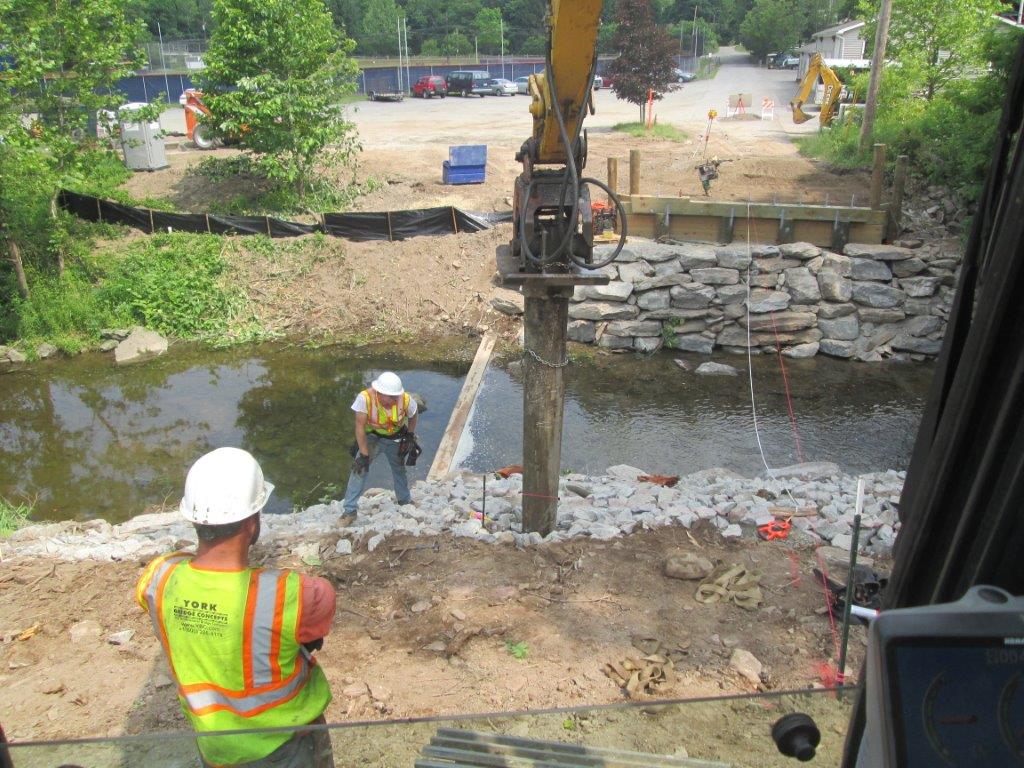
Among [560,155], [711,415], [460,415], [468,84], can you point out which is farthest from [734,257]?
[468,84]

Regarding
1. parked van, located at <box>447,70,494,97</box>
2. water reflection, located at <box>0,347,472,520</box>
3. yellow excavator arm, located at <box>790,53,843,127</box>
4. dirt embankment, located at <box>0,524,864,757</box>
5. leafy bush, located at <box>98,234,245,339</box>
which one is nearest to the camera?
dirt embankment, located at <box>0,524,864,757</box>

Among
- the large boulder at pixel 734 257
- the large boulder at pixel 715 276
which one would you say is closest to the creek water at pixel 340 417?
the large boulder at pixel 715 276

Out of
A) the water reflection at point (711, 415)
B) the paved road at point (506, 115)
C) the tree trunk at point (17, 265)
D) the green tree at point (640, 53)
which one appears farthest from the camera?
the paved road at point (506, 115)

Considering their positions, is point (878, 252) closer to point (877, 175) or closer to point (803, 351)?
point (877, 175)

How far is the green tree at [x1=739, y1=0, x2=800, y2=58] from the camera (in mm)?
60906

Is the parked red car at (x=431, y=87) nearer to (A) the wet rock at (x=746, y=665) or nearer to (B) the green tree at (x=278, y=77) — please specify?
(B) the green tree at (x=278, y=77)

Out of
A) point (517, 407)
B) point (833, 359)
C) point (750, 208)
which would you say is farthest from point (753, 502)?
point (750, 208)

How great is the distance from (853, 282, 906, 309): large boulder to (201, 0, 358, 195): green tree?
11.6 meters

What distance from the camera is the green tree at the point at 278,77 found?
1642 centimetres

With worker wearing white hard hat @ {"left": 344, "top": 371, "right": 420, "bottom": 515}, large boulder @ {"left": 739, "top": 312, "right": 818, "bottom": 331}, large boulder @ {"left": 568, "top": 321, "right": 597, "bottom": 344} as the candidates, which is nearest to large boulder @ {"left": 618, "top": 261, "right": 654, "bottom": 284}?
large boulder @ {"left": 568, "top": 321, "right": 597, "bottom": 344}

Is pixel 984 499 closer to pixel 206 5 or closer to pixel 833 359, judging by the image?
pixel 833 359

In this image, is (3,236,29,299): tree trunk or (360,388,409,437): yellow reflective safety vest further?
(3,236,29,299): tree trunk

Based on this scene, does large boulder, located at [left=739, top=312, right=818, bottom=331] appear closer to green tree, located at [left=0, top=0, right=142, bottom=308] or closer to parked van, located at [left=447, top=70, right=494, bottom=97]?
green tree, located at [left=0, top=0, right=142, bottom=308]

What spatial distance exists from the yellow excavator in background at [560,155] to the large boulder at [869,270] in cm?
909
